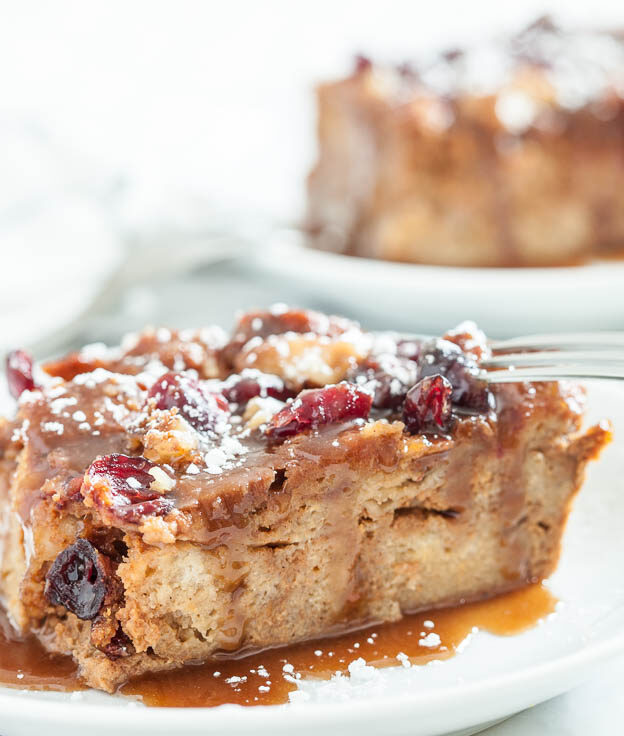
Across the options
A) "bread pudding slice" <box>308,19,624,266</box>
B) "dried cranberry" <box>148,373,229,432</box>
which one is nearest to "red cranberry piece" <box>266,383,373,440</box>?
"dried cranberry" <box>148,373,229,432</box>

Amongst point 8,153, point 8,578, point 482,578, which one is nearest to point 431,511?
point 482,578

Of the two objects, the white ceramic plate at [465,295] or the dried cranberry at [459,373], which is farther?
the white ceramic plate at [465,295]

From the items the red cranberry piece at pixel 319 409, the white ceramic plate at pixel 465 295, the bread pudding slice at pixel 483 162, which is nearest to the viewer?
the red cranberry piece at pixel 319 409

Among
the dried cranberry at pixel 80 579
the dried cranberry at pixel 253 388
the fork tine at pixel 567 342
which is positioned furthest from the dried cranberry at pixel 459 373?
the dried cranberry at pixel 80 579

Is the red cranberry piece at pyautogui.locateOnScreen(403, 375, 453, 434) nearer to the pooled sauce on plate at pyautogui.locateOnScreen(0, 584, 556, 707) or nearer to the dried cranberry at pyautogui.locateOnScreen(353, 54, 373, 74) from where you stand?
the pooled sauce on plate at pyautogui.locateOnScreen(0, 584, 556, 707)

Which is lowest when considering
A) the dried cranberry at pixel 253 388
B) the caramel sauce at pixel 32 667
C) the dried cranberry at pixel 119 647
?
the caramel sauce at pixel 32 667

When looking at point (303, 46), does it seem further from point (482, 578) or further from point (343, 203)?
point (482, 578)

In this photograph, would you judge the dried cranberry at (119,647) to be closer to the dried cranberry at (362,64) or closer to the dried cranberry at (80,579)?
the dried cranberry at (80,579)
